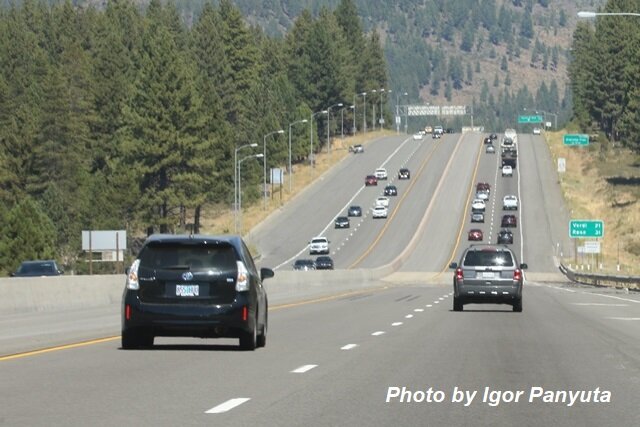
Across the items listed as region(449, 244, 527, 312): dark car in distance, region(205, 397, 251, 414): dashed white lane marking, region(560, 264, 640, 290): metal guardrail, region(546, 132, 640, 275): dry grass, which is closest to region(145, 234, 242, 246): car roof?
region(205, 397, 251, 414): dashed white lane marking

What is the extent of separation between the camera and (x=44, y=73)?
15475 cm

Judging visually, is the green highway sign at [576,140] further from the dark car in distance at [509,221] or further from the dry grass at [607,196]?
the dark car in distance at [509,221]

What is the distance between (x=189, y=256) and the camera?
20844mm

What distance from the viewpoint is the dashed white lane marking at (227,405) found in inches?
523

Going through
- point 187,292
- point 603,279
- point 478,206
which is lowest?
point 603,279

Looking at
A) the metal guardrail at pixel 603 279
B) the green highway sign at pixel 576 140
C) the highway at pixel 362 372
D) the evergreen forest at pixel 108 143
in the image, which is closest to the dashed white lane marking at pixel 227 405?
the highway at pixel 362 372

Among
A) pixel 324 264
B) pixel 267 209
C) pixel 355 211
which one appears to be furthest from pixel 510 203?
pixel 324 264

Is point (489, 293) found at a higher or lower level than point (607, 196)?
lower

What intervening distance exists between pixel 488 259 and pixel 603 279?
40900mm

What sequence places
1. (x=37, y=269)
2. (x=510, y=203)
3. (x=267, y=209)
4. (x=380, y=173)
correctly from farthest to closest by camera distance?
(x=380, y=173), (x=267, y=209), (x=510, y=203), (x=37, y=269)

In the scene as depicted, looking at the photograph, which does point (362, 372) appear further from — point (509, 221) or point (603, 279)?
point (509, 221)

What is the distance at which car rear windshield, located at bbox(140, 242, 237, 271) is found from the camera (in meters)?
20.7

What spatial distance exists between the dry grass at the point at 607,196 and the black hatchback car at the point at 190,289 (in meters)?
84.8

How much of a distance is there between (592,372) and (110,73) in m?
141
